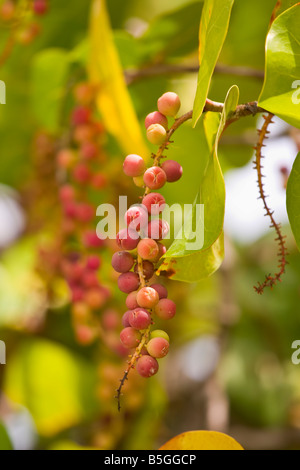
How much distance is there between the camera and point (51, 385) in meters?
1.28

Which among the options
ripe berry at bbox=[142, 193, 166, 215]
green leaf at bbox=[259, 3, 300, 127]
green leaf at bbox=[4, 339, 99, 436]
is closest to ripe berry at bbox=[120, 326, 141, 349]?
ripe berry at bbox=[142, 193, 166, 215]

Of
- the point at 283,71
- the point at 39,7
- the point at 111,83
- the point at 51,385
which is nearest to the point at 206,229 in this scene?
the point at 283,71

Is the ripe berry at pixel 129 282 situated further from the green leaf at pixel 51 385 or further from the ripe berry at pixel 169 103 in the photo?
the green leaf at pixel 51 385

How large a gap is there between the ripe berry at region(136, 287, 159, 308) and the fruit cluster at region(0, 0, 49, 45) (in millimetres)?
651

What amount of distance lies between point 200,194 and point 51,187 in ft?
2.56

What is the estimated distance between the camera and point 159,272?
1.69 feet

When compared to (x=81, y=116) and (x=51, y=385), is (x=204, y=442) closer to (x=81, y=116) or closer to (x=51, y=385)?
(x=81, y=116)

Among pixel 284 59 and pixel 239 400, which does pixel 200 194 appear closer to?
pixel 284 59

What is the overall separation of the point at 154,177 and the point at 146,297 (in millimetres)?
104

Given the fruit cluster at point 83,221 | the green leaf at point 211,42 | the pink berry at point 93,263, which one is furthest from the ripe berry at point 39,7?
the green leaf at point 211,42

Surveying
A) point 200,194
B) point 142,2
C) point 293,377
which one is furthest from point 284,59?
point 293,377

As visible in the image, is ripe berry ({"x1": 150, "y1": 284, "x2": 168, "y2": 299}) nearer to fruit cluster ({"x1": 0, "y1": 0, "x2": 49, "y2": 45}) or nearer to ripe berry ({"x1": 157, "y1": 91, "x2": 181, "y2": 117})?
ripe berry ({"x1": 157, "y1": 91, "x2": 181, "y2": 117})

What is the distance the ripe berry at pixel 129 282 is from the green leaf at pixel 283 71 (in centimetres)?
18

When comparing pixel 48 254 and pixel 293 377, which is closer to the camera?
pixel 48 254
